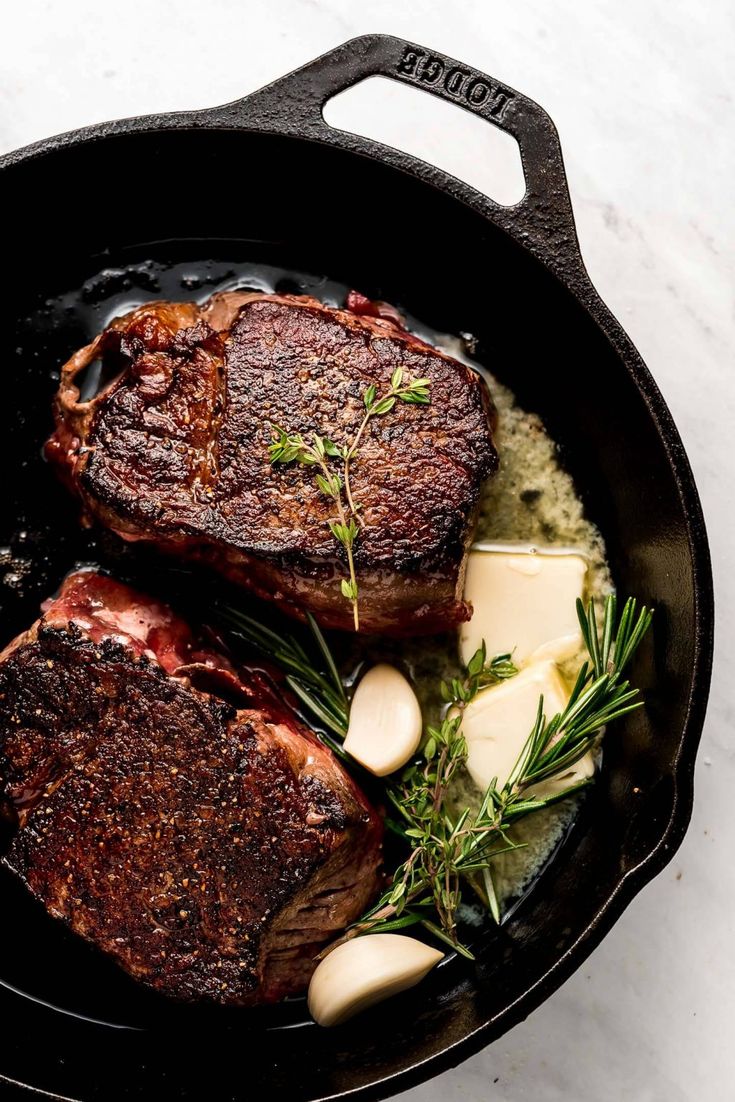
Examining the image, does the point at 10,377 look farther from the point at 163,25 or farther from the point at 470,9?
the point at 470,9

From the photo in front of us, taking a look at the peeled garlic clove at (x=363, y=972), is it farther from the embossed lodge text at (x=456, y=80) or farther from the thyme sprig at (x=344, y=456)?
the embossed lodge text at (x=456, y=80)

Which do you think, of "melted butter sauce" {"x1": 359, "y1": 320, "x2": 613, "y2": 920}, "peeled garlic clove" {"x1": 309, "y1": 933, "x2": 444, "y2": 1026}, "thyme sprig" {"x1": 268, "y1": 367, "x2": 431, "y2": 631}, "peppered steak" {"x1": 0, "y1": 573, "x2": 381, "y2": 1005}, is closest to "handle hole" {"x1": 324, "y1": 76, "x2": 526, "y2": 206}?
"melted butter sauce" {"x1": 359, "y1": 320, "x2": 613, "y2": 920}

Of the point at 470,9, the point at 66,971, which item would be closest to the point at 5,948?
the point at 66,971

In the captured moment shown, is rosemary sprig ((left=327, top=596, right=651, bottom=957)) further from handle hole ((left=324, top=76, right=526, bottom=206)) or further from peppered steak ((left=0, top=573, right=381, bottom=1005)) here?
handle hole ((left=324, top=76, right=526, bottom=206))

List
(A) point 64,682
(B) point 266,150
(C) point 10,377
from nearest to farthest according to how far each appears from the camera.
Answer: (A) point 64,682 → (B) point 266,150 → (C) point 10,377

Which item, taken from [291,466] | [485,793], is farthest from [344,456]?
[485,793]

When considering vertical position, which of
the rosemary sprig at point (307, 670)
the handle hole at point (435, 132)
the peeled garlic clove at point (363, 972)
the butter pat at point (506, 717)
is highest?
the handle hole at point (435, 132)

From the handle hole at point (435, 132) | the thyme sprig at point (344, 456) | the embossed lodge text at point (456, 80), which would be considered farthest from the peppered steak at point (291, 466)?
the handle hole at point (435, 132)
